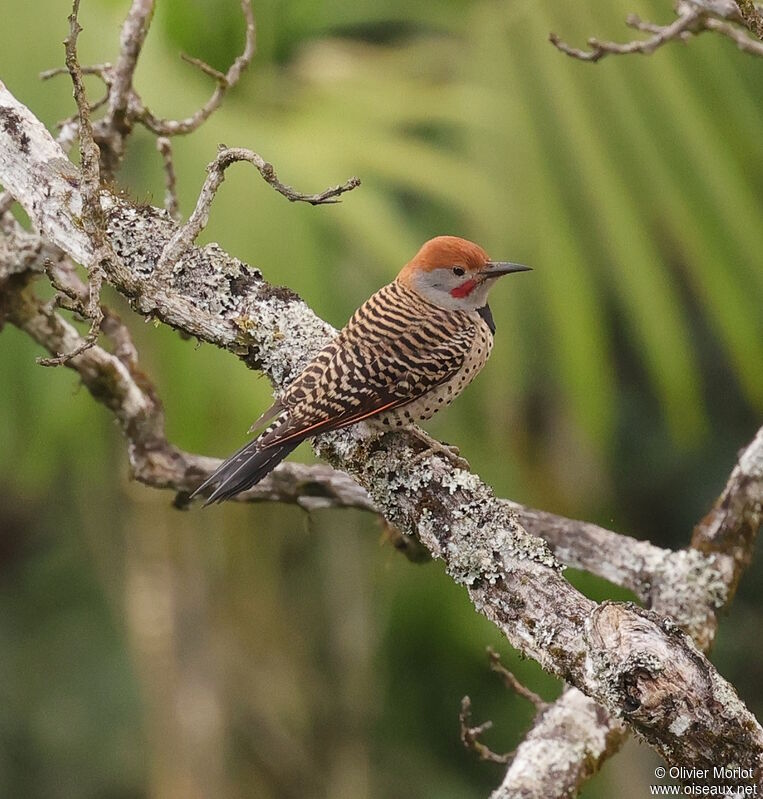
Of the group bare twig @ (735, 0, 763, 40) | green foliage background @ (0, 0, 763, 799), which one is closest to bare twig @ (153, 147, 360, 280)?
bare twig @ (735, 0, 763, 40)

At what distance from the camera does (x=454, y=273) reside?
372 centimetres

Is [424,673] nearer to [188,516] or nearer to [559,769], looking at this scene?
[188,516]

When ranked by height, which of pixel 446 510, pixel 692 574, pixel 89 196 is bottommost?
pixel 692 574

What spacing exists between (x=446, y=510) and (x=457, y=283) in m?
1.18

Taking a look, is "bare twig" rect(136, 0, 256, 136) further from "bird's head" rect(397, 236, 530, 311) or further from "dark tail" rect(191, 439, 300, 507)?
"dark tail" rect(191, 439, 300, 507)

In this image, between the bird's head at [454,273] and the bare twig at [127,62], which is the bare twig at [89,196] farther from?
the bird's head at [454,273]

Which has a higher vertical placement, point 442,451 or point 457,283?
point 457,283

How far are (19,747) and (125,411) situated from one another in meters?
5.87

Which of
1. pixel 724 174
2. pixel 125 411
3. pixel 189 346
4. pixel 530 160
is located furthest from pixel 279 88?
pixel 125 411

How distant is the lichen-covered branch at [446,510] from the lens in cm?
207

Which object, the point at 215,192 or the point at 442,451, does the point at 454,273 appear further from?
the point at 215,192

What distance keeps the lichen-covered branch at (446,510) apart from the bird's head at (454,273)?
0.56m

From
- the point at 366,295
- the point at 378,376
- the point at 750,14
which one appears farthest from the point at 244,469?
the point at 366,295

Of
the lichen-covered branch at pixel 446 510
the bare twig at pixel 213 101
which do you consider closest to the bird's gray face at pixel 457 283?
the lichen-covered branch at pixel 446 510
